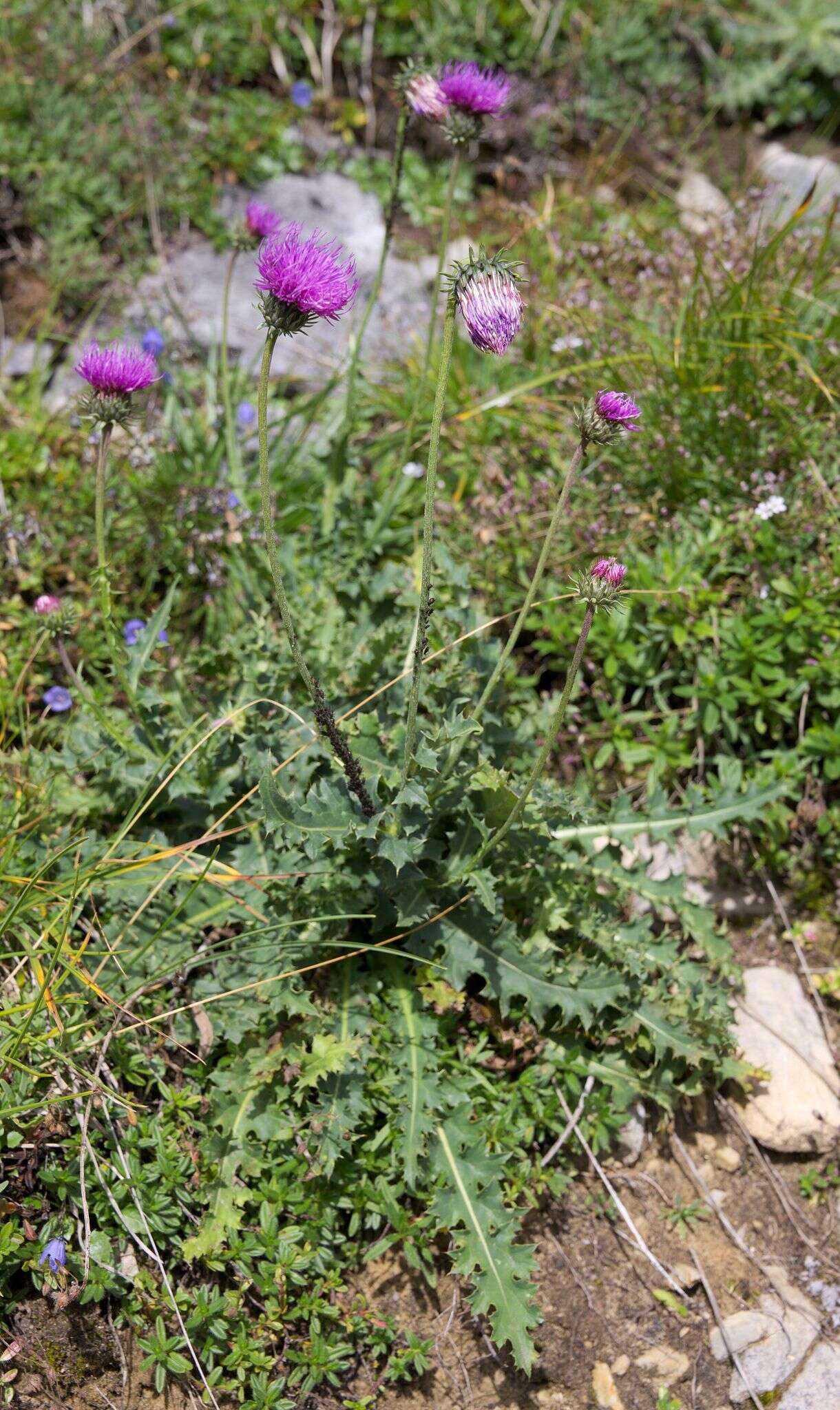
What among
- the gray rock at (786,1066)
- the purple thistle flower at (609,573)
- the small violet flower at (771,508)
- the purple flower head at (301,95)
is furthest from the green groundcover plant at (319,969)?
the purple flower head at (301,95)

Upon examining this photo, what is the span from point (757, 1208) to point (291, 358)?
3.89 meters

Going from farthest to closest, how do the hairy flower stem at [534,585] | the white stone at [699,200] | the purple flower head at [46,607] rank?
the white stone at [699,200]
the purple flower head at [46,607]
the hairy flower stem at [534,585]

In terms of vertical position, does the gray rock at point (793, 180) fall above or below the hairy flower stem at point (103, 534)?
above

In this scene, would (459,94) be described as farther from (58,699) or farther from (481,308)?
(58,699)

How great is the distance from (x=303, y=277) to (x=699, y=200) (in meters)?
4.90

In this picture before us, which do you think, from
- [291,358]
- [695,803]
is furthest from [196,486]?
[695,803]

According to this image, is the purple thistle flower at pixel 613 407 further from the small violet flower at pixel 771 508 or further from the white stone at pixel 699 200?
the white stone at pixel 699 200

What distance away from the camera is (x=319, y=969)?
9.86ft

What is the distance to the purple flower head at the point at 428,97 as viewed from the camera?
2.84m

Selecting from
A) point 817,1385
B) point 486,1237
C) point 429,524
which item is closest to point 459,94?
point 429,524

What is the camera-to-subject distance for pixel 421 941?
116 inches

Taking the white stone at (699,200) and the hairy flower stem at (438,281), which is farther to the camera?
the white stone at (699,200)

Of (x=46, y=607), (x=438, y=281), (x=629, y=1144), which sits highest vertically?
(x=438, y=281)

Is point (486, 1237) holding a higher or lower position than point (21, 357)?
lower
